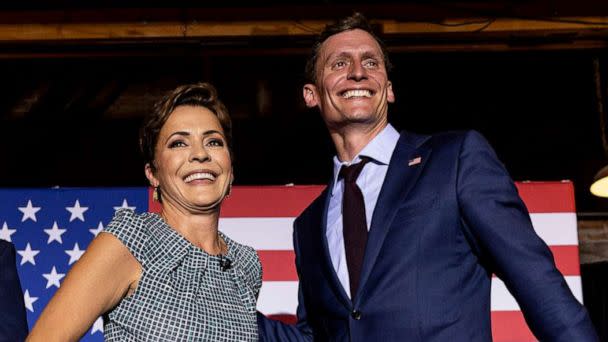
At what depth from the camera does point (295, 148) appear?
16.6 ft

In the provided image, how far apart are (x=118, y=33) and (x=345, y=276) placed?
2.35 m

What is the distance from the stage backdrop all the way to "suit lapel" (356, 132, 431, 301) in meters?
1.39

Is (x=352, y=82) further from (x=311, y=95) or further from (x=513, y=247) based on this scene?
(x=513, y=247)

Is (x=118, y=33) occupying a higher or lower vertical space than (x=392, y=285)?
higher

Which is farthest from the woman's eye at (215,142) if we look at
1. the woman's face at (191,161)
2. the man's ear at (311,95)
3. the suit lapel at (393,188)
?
the suit lapel at (393,188)

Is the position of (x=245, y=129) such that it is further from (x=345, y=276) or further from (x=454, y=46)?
Answer: (x=345, y=276)

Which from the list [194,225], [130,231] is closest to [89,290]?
[130,231]

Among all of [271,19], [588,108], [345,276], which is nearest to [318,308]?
[345,276]

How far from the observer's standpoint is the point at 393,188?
72.9 inches

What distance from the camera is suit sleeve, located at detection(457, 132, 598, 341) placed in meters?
1.58

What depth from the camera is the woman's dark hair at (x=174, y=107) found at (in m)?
2.13

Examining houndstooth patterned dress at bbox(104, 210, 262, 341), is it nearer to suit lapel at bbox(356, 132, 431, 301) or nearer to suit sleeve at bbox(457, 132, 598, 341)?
suit lapel at bbox(356, 132, 431, 301)

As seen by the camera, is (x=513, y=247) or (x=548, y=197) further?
(x=548, y=197)

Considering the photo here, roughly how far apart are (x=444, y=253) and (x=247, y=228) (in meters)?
1.60
